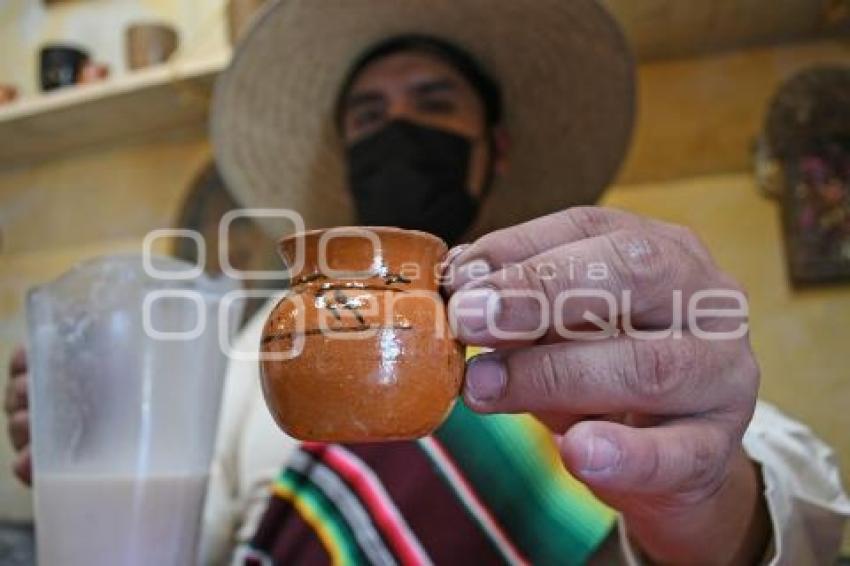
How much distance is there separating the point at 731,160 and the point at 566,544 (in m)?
0.75

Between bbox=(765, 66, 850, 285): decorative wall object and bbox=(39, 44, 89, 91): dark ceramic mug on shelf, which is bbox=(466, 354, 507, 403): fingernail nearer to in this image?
bbox=(765, 66, 850, 285): decorative wall object

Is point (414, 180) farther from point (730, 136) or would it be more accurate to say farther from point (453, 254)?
point (730, 136)

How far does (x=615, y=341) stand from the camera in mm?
391

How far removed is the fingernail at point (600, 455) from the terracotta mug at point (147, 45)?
4.04ft

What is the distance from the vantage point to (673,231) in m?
0.41

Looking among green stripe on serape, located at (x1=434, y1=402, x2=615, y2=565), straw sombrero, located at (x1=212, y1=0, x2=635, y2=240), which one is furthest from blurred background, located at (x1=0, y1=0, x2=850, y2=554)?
green stripe on serape, located at (x1=434, y1=402, x2=615, y2=565)

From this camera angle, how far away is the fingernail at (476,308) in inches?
14.7

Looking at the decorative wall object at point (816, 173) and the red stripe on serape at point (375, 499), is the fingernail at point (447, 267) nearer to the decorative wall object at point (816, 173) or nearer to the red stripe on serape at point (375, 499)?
the red stripe on serape at point (375, 499)

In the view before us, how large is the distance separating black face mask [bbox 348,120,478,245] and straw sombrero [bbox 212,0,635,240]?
137mm

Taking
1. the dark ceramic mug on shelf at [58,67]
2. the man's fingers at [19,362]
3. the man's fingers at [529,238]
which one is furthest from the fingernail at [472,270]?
the dark ceramic mug on shelf at [58,67]

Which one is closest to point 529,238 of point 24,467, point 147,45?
point 24,467

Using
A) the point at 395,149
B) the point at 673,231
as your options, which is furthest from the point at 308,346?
the point at 395,149

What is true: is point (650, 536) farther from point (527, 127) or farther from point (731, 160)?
point (731, 160)

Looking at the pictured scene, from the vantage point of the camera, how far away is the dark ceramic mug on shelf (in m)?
1.42
